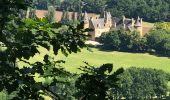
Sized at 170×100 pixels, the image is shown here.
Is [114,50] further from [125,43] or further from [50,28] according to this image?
[50,28]

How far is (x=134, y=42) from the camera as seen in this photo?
407 ft

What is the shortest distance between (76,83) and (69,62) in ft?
335

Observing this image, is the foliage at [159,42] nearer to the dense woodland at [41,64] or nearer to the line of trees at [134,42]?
the line of trees at [134,42]

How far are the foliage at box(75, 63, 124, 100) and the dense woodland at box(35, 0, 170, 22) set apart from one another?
148m

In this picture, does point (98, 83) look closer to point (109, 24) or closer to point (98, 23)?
point (98, 23)

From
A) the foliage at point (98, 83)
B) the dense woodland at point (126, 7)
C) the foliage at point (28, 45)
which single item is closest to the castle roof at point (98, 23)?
the dense woodland at point (126, 7)

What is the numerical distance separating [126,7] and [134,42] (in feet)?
139

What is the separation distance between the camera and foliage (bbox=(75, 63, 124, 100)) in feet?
22.8

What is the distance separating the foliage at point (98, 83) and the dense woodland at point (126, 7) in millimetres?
148276

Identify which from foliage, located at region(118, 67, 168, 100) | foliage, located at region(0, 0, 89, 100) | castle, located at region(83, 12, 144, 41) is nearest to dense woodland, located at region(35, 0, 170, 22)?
castle, located at region(83, 12, 144, 41)

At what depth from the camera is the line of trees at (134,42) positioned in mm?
124188

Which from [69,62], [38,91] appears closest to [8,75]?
[38,91]

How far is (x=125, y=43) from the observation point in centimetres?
12519

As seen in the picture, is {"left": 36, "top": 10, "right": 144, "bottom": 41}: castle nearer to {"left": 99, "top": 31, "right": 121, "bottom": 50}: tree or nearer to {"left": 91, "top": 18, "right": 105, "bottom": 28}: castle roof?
{"left": 91, "top": 18, "right": 105, "bottom": 28}: castle roof
